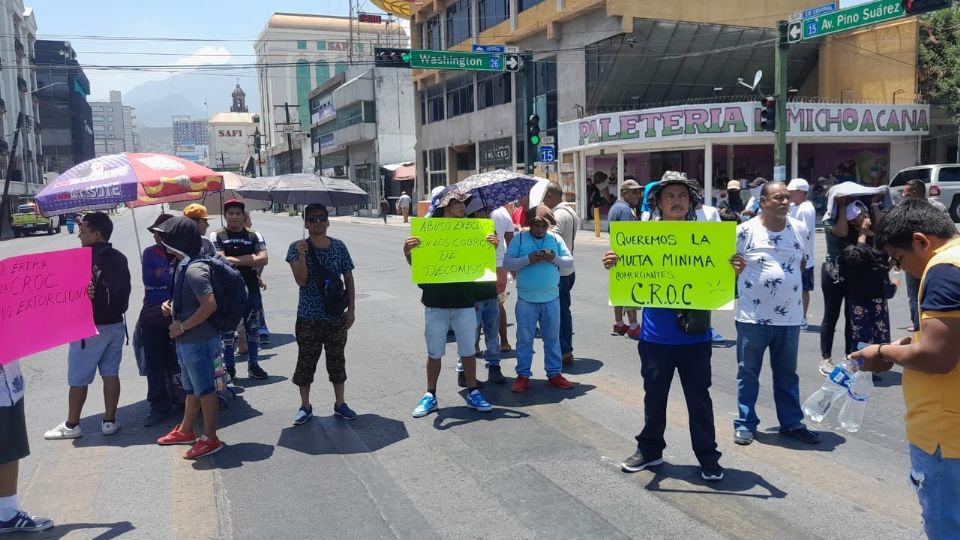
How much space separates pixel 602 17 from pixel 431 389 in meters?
25.1

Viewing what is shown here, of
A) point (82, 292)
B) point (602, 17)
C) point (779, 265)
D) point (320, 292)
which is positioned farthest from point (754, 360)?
point (602, 17)

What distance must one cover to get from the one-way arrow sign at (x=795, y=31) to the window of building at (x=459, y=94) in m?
24.2

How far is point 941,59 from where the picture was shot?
2591 centimetres

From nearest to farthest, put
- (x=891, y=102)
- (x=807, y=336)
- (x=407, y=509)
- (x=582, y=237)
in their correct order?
(x=407, y=509) → (x=807, y=336) → (x=582, y=237) → (x=891, y=102)

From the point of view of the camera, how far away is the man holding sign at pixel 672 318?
4.48 meters

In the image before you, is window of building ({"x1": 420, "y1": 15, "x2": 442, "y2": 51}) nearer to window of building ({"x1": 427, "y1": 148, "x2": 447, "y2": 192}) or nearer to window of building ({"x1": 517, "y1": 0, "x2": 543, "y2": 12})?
window of building ({"x1": 427, "y1": 148, "x2": 447, "y2": 192})

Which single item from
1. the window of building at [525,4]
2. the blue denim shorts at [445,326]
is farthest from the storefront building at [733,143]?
the blue denim shorts at [445,326]

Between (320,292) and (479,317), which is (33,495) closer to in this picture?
(320,292)

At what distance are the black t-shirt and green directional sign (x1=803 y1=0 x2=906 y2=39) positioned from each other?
14.2 m

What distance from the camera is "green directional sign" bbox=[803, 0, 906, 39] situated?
1539cm

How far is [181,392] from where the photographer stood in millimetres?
6348

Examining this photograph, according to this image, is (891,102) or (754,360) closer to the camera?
(754,360)

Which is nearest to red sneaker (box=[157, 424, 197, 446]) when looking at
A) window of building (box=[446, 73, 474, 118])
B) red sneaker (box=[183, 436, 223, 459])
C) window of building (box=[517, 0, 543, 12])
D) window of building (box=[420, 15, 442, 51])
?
red sneaker (box=[183, 436, 223, 459])

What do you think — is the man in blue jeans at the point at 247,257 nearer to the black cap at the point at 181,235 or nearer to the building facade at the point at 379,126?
the black cap at the point at 181,235
